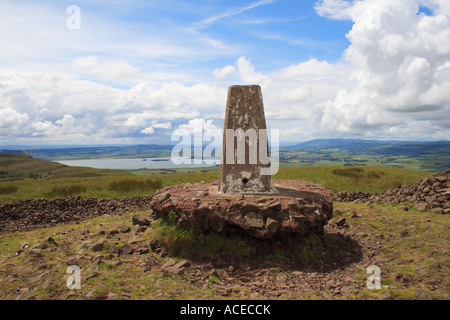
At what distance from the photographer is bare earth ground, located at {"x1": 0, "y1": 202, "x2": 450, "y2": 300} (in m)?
7.75

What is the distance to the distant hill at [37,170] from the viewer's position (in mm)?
63125

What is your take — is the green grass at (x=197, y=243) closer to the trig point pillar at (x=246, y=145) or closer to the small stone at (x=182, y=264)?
the small stone at (x=182, y=264)

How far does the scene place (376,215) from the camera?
15.2m

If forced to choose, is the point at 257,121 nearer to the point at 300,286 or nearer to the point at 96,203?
the point at 300,286

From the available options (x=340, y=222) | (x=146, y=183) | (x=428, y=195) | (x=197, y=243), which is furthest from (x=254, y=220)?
(x=146, y=183)

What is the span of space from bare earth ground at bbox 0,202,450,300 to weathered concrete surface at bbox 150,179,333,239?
0.74 m

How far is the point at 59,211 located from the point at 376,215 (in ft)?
68.0

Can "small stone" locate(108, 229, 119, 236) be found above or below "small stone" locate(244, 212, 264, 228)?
below

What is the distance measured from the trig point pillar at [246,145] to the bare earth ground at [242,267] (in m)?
2.65

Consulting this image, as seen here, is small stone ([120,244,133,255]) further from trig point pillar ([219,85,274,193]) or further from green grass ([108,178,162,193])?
green grass ([108,178,162,193])

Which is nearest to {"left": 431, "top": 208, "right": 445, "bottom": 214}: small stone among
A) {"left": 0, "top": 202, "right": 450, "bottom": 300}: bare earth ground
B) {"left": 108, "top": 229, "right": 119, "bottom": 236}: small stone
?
{"left": 0, "top": 202, "right": 450, "bottom": 300}: bare earth ground

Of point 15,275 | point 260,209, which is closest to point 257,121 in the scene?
point 260,209

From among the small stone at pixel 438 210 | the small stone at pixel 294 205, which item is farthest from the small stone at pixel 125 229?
the small stone at pixel 438 210

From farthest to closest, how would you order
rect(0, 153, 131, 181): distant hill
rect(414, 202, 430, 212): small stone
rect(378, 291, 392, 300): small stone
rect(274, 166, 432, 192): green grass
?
rect(0, 153, 131, 181): distant hill → rect(274, 166, 432, 192): green grass → rect(414, 202, 430, 212): small stone → rect(378, 291, 392, 300): small stone
